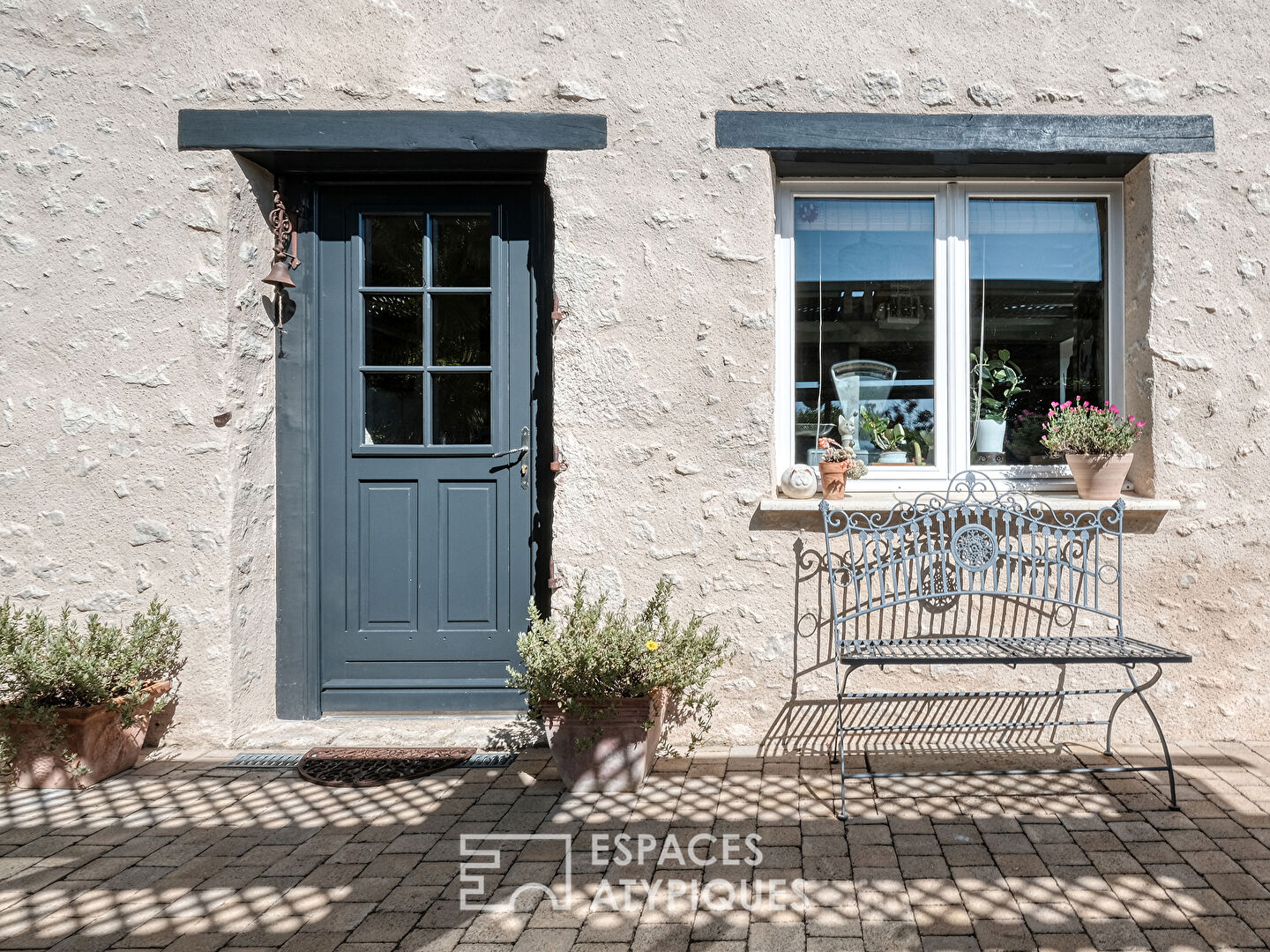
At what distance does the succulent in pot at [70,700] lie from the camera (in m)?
2.88

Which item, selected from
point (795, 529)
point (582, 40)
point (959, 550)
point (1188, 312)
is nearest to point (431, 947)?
point (795, 529)

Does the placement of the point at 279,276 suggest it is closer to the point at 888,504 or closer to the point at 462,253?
the point at 462,253

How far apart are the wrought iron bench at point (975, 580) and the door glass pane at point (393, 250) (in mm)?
2228

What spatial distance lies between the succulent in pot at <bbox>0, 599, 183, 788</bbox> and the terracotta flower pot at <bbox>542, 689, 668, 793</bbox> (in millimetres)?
1682

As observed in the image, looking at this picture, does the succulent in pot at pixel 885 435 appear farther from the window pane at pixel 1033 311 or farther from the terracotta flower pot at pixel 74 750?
the terracotta flower pot at pixel 74 750

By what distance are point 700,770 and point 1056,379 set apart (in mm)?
2434

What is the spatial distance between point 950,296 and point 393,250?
2.63m

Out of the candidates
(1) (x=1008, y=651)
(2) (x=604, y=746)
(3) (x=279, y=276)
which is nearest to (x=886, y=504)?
(1) (x=1008, y=651)

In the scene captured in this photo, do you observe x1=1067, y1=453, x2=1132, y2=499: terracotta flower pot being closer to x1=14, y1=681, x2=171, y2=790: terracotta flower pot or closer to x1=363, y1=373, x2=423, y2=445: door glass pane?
x1=363, y1=373, x2=423, y2=445: door glass pane

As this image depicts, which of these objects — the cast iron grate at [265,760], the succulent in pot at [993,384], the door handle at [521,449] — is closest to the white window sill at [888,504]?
the succulent in pot at [993,384]

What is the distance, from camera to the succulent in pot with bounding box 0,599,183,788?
9.45 ft

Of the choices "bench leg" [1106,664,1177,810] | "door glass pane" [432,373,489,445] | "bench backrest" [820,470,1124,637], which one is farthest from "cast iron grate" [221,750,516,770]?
"bench leg" [1106,664,1177,810]

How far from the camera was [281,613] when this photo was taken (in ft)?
11.8

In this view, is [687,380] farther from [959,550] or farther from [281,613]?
[281,613]
